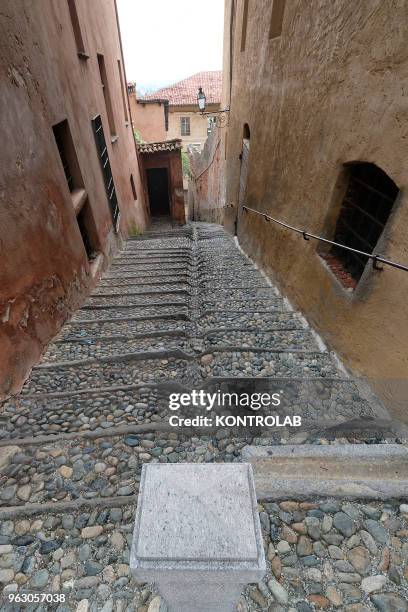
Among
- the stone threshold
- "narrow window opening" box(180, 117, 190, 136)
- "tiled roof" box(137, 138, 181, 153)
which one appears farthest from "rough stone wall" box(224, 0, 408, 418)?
"narrow window opening" box(180, 117, 190, 136)

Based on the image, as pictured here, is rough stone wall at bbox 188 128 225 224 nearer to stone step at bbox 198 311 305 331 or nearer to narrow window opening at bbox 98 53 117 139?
narrow window opening at bbox 98 53 117 139

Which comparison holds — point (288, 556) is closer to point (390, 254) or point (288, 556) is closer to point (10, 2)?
point (390, 254)

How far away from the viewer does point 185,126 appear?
2442 centimetres

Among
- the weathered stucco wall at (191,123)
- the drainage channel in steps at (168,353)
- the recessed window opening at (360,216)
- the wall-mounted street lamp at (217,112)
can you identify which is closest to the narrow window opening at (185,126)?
the weathered stucco wall at (191,123)

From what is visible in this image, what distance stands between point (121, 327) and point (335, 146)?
319 cm

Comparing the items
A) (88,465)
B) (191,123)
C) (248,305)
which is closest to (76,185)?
(248,305)

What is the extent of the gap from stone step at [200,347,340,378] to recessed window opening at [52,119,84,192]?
13.0 ft

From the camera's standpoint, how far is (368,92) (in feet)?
7.88

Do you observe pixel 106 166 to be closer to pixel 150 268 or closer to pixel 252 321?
pixel 150 268

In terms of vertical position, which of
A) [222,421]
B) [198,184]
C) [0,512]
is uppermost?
[0,512]

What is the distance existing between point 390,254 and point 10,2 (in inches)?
171

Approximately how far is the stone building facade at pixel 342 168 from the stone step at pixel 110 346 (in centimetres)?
173

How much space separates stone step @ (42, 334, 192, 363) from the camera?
3119mm

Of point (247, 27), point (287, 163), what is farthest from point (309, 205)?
point (247, 27)
